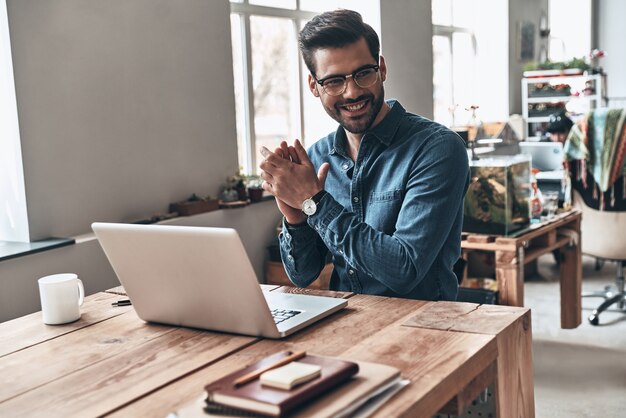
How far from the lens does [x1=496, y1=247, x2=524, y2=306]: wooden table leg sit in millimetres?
3350

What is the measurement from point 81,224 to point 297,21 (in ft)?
7.60

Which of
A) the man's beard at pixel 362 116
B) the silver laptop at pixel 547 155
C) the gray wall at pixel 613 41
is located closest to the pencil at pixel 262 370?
the man's beard at pixel 362 116

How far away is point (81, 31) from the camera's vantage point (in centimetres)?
321

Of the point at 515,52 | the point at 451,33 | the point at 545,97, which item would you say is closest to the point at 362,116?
the point at 451,33

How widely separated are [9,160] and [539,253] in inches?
95.2

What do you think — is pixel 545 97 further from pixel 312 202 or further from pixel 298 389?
pixel 298 389

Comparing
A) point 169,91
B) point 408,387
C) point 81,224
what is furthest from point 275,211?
point 408,387

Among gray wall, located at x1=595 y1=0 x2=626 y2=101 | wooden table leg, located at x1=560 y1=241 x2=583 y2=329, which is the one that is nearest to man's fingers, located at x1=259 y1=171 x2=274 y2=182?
wooden table leg, located at x1=560 y1=241 x2=583 y2=329

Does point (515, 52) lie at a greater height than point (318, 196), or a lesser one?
greater

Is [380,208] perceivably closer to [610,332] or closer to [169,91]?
[169,91]

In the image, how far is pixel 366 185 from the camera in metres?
2.01

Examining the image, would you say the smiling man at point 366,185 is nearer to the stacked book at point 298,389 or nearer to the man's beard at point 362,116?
the man's beard at point 362,116

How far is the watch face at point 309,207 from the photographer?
5.81ft

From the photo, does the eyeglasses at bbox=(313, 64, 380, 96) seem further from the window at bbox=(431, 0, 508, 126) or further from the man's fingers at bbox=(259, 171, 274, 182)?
the window at bbox=(431, 0, 508, 126)
